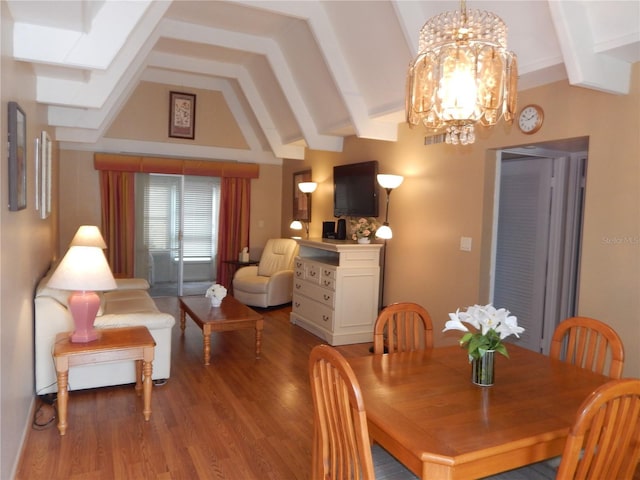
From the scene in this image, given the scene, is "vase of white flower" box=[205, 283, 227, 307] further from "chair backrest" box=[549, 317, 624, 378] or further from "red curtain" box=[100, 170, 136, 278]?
"chair backrest" box=[549, 317, 624, 378]

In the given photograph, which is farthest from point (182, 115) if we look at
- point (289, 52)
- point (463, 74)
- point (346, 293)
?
point (463, 74)

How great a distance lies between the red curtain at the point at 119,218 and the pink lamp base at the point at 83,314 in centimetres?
406

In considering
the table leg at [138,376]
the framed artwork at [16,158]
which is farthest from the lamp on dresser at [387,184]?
the framed artwork at [16,158]

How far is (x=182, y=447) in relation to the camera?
8.83 feet

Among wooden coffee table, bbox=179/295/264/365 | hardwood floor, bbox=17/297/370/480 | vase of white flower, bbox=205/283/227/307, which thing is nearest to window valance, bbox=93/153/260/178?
wooden coffee table, bbox=179/295/264/365

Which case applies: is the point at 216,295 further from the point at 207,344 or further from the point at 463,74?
the point at 463,74

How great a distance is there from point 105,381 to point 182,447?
112 cm

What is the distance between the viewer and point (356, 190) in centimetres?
539

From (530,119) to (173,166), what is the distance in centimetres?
534

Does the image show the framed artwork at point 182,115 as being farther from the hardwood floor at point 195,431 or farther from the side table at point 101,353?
the side table at point 101,353

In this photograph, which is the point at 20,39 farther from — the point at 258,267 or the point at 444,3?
the point at 258,267

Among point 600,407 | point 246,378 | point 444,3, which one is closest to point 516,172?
point 444,3

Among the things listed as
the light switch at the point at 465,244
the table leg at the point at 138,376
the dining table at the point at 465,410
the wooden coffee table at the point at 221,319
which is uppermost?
the light switch at the point at 465,244

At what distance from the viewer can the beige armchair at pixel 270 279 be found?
6312mm
